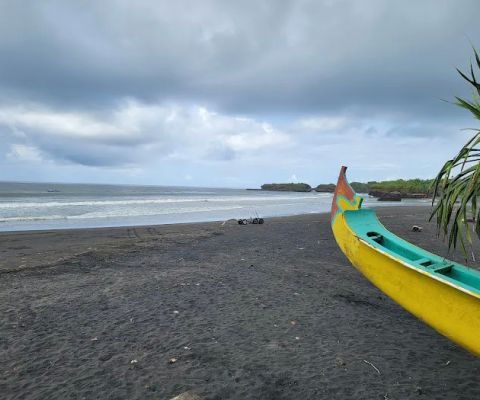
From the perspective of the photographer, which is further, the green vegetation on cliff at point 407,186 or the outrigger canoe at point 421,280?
the green vegetation on cliff at point 407,186

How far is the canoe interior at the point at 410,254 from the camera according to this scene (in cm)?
371

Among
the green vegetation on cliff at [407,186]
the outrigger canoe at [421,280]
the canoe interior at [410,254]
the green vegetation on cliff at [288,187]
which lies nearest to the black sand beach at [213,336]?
the outrigger canoe at [421,280]

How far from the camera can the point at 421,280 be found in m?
3.73

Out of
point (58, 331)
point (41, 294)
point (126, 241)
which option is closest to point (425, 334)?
point (58, 331)

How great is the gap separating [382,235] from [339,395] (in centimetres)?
345

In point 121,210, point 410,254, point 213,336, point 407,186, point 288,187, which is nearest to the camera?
point 213,336

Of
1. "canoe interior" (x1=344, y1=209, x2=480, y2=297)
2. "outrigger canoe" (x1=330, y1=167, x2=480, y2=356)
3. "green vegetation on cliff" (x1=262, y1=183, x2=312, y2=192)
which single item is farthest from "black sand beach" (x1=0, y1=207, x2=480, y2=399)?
"green vegetation on cliff" (x1=262, y1=183, x2=312, y2=192)

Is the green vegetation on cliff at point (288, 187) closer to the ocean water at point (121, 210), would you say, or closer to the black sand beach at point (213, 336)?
the ocean water at point (121, 210)

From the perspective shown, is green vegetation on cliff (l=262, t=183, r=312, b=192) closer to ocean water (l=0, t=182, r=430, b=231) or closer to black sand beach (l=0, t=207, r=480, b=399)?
ocean water (l=0, t=182, r=430, b=231)

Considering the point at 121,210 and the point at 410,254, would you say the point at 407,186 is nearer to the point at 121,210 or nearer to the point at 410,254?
the point at 121,210

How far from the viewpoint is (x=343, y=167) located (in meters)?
7.79

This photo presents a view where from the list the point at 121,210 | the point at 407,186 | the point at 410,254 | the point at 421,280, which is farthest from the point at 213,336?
the point at 407,186

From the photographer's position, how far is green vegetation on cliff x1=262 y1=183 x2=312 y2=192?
12168cm

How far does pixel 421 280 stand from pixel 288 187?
129090mm
